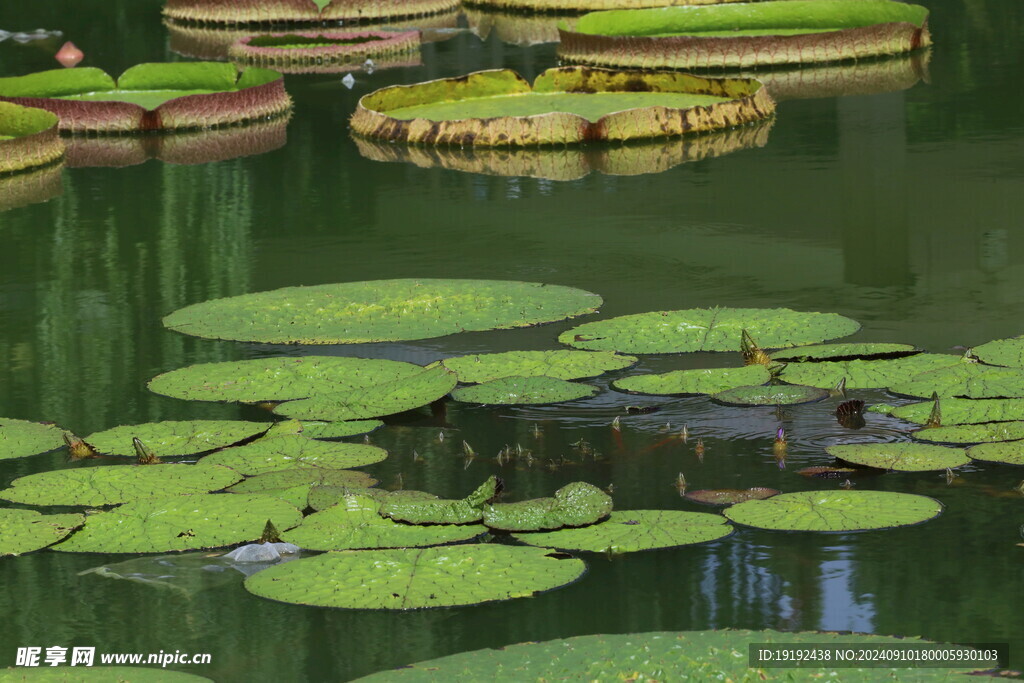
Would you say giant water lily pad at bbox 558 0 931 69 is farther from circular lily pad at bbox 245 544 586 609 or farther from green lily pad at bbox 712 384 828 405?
circular lily pad at bbox 245 544 586 609

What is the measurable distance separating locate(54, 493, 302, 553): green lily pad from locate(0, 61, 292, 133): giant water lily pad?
29.2ft

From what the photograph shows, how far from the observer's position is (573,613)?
4039mm

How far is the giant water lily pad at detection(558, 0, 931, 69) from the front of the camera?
15570mm

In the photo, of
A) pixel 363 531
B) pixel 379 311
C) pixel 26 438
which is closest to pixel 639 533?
pixel 363 531

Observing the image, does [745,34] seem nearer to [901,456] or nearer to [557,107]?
[557,107]

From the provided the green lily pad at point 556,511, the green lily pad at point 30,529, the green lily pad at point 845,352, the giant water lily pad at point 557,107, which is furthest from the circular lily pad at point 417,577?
the giant water lily pad at point 557,107

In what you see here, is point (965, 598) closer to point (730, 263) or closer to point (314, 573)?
point (314, 573)

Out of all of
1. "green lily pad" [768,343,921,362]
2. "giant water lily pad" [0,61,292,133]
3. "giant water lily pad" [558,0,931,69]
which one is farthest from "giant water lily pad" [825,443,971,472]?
"giant water lily pad" [558,0,931,69]

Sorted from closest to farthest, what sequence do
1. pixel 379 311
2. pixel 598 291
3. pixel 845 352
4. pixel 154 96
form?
pixel 845 352, pixel 379 311, pixel 598 291, pixel 154 96

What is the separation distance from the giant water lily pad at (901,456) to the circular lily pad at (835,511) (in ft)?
0.71

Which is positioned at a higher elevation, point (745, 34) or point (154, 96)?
point (745, 34)

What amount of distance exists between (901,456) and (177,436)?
90.3 inches

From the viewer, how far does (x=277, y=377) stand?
616 centimetres

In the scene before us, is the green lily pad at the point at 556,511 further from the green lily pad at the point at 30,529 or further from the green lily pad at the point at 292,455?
the green lily pad at the point at 30,529
